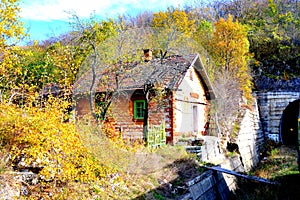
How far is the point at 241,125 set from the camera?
16.2m

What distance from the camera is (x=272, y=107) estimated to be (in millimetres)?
20031

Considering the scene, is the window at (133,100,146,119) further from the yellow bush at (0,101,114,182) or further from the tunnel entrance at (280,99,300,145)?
the tunnel entrance at (280,99,300,145)

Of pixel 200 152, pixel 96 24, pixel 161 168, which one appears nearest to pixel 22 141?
pixel 161 168

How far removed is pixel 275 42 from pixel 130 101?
1655cm

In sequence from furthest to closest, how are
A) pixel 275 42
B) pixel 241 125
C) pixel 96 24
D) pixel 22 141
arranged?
pixel 275 42
pixel 241 125
pixel 96 24
pixel 22 141

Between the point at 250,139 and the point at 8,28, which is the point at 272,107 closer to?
the point at 250,139

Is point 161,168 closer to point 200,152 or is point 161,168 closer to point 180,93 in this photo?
point 200,152

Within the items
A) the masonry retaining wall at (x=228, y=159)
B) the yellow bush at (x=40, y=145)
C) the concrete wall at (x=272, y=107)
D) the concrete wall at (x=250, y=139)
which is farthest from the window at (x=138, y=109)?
the concrete wall at (x=272, y=107)

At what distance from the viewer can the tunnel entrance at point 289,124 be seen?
2106 cm

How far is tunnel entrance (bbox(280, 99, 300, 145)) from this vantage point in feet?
69.1

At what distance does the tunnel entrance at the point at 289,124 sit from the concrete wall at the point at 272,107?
92 cm

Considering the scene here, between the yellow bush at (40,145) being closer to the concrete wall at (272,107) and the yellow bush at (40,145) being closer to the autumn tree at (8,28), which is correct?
the autumn tree at (8,28)

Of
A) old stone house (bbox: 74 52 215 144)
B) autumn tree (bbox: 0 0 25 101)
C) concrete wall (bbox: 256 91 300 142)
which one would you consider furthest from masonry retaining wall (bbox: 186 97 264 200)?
autumn tree (bbox: 0 0 25 101)

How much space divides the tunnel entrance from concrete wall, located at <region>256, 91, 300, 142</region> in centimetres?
92
